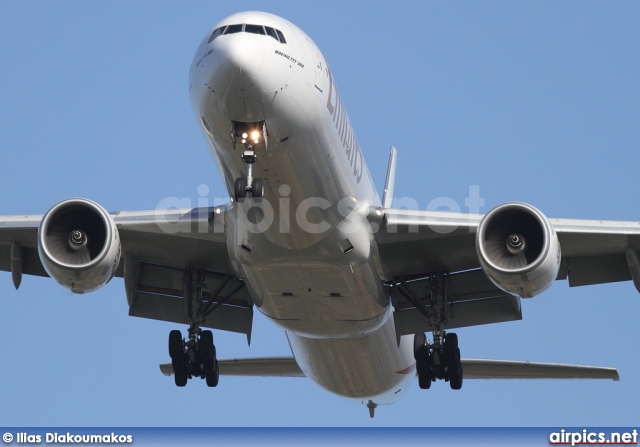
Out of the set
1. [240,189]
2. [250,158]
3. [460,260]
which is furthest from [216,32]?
[460,260]

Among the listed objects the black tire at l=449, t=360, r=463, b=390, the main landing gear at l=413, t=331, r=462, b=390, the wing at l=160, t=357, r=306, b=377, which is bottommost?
the black tire at l=449, t=360, r=463, b=390

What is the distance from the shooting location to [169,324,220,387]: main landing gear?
86.8 ft

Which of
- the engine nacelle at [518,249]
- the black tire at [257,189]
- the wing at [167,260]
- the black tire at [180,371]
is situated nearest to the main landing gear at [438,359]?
the wing at [167,260]

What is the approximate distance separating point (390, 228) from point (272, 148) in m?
3.45

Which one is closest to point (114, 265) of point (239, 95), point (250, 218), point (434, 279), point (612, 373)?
point (250, 218)

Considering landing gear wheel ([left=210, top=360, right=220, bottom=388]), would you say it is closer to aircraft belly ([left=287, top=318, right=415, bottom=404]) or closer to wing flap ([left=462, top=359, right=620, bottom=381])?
aircraft belly ([left=287, top=318, right=415, bottom=404])

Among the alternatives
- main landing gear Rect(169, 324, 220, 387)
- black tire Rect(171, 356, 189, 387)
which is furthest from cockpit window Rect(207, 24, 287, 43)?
black tire Rect(171, 356, 189, 387)

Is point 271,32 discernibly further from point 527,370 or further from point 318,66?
point 527,370

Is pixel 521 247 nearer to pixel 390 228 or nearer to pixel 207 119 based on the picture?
pixel 390 228

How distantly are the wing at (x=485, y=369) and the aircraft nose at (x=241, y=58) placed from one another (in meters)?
9.50

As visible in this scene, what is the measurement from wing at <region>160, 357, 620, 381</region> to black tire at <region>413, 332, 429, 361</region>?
2.91m

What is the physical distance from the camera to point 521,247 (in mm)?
22656

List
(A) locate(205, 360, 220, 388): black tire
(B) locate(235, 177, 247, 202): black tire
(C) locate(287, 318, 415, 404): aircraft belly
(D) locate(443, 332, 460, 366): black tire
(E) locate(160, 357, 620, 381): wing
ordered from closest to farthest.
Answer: (B) locate(235, 177, 247, 202): black tire → (D) locate(443, 332, 460, 366): black tire → (C) locate(287, 318, 415, 404): aircraft belly → (A) locate(205, 360, 220, 388): black tire → (E) locate(160, 357, 620, 381): wing

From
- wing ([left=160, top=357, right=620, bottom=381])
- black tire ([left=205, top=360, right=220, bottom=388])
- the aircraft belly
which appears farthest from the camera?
wing ([left=160, top=357, right=620, bottom=381])
